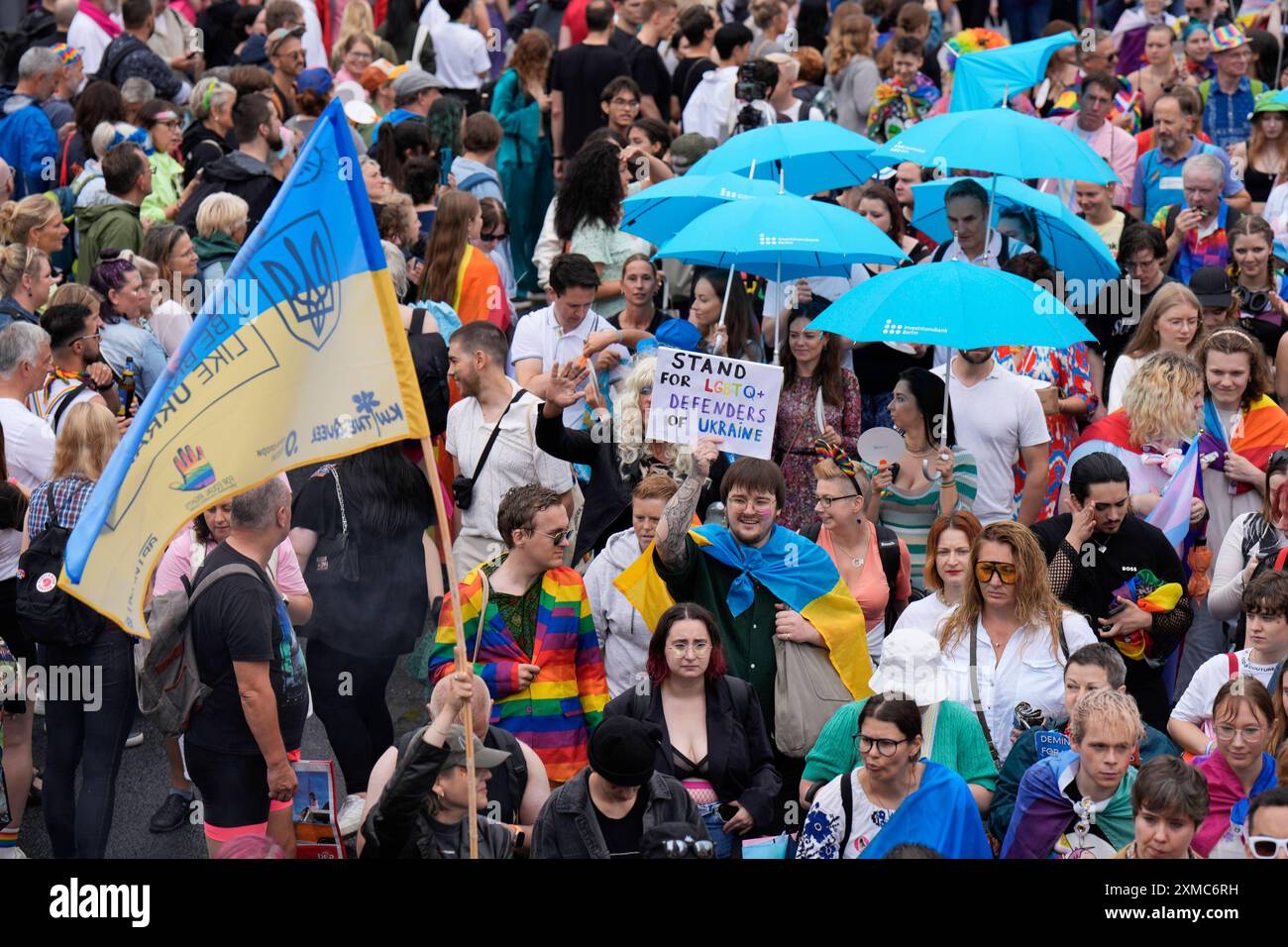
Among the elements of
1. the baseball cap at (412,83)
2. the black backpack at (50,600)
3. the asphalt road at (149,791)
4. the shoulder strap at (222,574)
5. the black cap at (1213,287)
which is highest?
the baseball cap at (412,83)

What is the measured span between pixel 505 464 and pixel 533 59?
21.1 feet

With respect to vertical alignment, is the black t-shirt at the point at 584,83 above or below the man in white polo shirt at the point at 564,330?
above

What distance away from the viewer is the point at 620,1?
49.3 feet

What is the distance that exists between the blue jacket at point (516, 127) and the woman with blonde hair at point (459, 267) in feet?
11.2

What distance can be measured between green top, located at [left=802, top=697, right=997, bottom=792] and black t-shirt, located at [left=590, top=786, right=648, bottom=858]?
766 millimetres

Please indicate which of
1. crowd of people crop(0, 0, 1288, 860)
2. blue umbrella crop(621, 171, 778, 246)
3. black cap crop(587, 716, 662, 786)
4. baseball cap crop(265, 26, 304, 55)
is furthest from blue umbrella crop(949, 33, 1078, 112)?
black cap crop(587, 716, 662, 786)

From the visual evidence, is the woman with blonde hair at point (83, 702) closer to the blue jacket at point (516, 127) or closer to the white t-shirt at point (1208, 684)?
the white t-shirt at point (1208, 684)

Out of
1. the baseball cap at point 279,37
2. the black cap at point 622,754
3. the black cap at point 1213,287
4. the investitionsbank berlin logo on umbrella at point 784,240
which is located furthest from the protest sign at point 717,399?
the baseball cap at point 279,37

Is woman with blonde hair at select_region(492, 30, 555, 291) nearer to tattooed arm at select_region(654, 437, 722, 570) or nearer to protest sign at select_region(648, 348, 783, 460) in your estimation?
protest sign at select_region(648, 348, 783, 460)

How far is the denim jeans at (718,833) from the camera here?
21.8 feet

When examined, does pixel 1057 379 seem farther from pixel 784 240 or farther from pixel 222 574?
pixel 222 574

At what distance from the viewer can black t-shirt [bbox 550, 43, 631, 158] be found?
44.7 feet

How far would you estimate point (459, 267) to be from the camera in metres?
10.1
